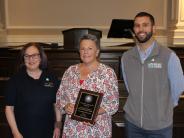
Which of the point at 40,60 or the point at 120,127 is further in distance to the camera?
the point at 120,127

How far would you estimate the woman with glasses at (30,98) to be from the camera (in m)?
2.86

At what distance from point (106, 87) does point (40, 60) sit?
63 cm

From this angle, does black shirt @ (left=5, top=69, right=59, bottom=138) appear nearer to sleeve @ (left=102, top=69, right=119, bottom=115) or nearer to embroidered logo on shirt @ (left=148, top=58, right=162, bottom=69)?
sleeve @ (left=102, top=69, right=119, bottom=115)

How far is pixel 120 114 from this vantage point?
152 inches

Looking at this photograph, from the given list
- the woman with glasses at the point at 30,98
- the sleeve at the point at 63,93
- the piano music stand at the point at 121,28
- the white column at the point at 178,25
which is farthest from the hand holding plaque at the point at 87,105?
the white column at the point at 178,25

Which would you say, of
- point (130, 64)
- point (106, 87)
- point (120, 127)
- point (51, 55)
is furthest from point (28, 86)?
point (51, 55)

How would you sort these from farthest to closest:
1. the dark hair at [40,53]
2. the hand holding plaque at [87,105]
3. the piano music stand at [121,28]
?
the piano music stand at [121,28] → the dark hair at [40,53] → the hand holding plaque at [87,105]

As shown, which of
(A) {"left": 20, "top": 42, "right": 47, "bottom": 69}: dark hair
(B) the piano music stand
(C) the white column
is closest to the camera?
(A) {"left": 20, "top": 42, "right": 47, "bottom": 69}: dark hair

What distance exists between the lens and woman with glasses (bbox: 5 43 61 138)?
286cm

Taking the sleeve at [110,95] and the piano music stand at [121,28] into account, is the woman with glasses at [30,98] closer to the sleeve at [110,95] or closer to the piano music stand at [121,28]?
the sleeve at [110,95]

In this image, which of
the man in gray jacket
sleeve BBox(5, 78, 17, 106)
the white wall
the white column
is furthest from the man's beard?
the white wall

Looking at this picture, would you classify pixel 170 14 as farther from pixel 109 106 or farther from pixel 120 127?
pixel 109 106

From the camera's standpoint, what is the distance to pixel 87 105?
267 cm

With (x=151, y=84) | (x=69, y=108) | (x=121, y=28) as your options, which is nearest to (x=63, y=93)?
(x=69, y=108)
